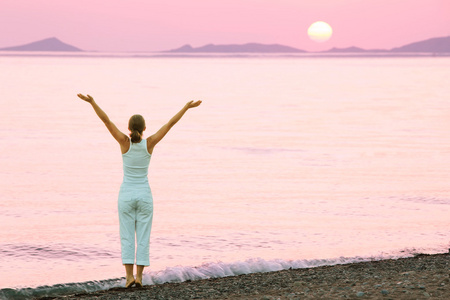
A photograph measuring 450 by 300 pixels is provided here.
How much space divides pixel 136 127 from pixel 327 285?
3.13 meters

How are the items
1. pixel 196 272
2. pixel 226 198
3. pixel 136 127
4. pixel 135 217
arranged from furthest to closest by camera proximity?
pixel 226 198
pixel 196 272
pixel 135 217
pixel 136 127

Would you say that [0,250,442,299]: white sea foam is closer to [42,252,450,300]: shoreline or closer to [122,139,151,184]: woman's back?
[42,252,450,300]: shoreline

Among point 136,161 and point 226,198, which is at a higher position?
point 136,161

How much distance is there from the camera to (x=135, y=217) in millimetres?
8617

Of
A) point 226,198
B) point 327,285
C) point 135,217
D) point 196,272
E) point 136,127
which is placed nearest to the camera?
point 136,127

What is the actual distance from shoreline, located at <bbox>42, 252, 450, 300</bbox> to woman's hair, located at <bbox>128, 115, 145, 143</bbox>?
190 centimetres

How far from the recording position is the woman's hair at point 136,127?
8359mm

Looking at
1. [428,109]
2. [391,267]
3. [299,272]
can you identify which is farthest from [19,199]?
[428,109]

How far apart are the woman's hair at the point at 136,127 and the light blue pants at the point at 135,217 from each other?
0.58 meters

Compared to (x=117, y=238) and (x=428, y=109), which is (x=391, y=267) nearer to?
(x=117, y=238)

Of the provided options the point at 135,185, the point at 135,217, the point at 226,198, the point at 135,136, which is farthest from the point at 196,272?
the point at 226,198

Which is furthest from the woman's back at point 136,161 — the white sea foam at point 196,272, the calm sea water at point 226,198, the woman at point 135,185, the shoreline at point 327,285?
the calm sea water at point 226,198

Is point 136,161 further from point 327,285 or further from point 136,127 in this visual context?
point 327,285

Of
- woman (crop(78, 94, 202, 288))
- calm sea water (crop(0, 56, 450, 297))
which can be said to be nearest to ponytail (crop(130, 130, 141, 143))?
woman (crop(78, 94, 202, 288))
